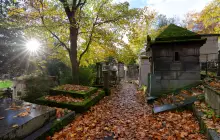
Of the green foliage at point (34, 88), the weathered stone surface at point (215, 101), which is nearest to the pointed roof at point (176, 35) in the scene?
the weathered stone surface at point (215, 101)

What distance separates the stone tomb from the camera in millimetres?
3056

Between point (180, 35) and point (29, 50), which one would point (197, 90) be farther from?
point (29, 50)

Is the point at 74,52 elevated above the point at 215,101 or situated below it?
above

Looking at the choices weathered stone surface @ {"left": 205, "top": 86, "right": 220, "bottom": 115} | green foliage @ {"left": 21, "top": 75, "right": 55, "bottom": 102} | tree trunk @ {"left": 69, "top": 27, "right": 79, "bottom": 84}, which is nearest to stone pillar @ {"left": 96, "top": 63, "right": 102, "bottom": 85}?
tree trunk @ {"left": 69, "top": 27, "right": 79, "bottom": 84}

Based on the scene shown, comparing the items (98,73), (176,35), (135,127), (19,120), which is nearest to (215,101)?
(135,127)

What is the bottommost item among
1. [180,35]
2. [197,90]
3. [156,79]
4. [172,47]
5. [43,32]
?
[197,90]

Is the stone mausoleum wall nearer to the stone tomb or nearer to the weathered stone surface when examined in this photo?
the weathered stone surface

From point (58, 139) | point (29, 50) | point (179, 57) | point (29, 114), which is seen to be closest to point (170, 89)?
point (179, 57)

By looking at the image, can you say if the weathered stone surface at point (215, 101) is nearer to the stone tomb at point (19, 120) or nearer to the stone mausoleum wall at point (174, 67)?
the stone mausoleum wall at point (174, 67)

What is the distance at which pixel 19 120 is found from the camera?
3535mm

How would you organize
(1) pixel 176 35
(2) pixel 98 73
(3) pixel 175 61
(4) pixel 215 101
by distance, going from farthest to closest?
(2) pixel 98 73 < (1) pixel 176 35 < (3) pixel 175 61 < (4) pixel 215 101

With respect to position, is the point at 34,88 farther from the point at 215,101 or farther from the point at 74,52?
the point at 215,101

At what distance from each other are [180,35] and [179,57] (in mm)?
1138

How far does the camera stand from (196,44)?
654cm
